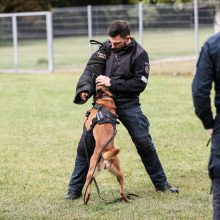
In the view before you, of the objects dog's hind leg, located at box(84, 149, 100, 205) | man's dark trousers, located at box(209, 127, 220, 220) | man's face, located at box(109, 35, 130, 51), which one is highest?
man's face, located at box(109, 35, 130, 51)

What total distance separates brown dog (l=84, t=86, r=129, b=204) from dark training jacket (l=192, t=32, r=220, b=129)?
2225 mm

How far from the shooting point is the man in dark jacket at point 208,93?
14.2 ft

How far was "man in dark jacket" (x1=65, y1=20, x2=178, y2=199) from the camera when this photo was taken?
21.9 feet

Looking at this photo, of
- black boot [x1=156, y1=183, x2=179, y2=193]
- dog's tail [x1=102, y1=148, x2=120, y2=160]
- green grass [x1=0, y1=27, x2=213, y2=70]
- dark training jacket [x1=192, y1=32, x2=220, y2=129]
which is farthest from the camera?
green grass [x1=0, y1=27, x2=213, y2=70]

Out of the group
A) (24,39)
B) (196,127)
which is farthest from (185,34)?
(196,127)

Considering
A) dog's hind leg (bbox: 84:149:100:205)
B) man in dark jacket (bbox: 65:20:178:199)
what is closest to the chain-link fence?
man in dark jacket (bbox: 65:20:178:199)

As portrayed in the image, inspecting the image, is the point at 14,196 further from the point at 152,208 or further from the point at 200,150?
the point at 200,150

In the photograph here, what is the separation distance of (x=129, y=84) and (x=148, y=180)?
165 cm

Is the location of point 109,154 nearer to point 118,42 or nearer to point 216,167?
point 118,42

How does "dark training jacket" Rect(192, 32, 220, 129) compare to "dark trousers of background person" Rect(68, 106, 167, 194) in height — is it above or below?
above

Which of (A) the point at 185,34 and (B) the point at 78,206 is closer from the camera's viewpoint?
(B) the point at 78,206

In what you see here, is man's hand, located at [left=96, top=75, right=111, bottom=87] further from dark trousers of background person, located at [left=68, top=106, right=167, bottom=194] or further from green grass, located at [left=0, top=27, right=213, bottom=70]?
green grass, located at [left=0, top=27, right=213, bottom=70]

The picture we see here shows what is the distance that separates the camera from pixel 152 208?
6.59m

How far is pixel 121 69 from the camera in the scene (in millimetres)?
6832
